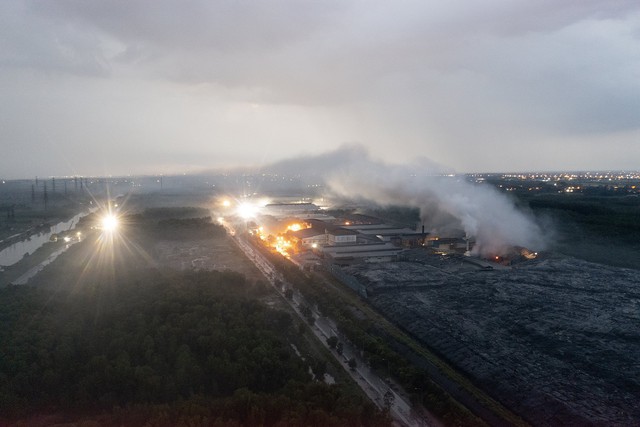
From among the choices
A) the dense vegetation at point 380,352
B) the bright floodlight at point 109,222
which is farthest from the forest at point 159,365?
the bright floodlight at point 109,222

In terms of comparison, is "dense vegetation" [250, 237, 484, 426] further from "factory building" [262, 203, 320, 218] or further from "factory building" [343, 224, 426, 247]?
"factory building" [262, 203, 320, 218]

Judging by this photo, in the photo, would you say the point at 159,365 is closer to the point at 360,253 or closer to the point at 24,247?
the point at 360,253

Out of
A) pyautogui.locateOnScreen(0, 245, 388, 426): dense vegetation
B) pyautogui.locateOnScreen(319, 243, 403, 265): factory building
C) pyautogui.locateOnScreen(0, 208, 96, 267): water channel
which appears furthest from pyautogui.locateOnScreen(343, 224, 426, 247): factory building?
pyautogui.locateOnScreen(0, 208, 96, 267): water channel

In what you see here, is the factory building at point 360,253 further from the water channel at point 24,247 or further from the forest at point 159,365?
the water channel at point 24,247

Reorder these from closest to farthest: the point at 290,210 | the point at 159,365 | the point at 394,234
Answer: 1. the point at 159,365
2. the point at 394,234
3. the point at 290,210

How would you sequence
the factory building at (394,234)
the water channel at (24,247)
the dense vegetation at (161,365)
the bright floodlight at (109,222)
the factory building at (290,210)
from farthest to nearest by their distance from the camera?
the factory building at (290,210), the bright floodlight at (109,222), the factory building at (394,234), the water channel at (24,247), the dense vegetation at (161,365)

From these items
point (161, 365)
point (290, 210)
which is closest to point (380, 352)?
point (161, 365)
